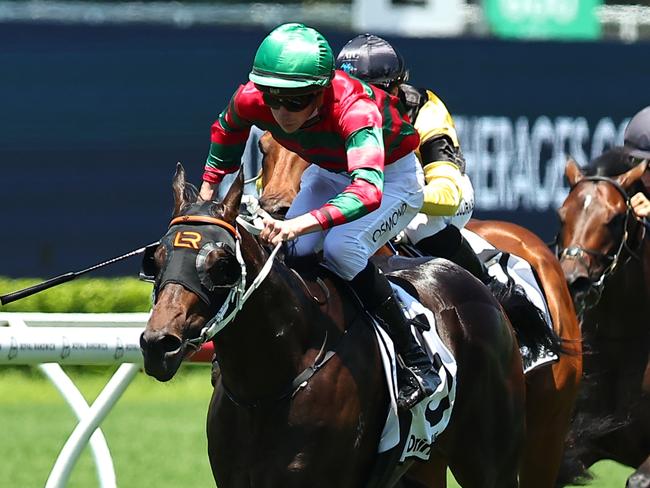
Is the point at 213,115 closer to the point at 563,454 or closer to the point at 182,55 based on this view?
the point at 182,55

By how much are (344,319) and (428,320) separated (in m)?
0.49

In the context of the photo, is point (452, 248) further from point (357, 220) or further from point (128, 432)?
point (128, 432)

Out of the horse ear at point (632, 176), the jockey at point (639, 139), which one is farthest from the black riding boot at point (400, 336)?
the jockey at point (639, 139)

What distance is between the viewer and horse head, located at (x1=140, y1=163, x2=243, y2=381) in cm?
354

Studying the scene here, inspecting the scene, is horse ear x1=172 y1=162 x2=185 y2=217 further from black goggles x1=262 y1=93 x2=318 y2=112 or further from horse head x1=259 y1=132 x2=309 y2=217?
horse head x1=259 y1=132 x2=309 y2=217

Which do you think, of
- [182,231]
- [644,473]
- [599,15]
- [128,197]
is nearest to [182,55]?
[128,197]

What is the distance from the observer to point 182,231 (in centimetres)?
371

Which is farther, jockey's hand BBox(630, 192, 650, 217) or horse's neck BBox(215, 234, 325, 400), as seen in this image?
jockey's hand BBox(630, 192, 650, 217)

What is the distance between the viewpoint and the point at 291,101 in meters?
4.05

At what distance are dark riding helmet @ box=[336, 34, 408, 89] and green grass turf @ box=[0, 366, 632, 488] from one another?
2.59m

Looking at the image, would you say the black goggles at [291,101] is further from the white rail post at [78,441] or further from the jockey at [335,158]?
the white rail post at [78,441]

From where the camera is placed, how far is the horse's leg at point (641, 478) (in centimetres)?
552

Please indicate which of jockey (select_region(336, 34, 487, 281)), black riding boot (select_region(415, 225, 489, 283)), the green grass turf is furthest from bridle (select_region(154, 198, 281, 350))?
the green grass turf

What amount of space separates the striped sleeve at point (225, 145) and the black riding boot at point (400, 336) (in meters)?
0.54
